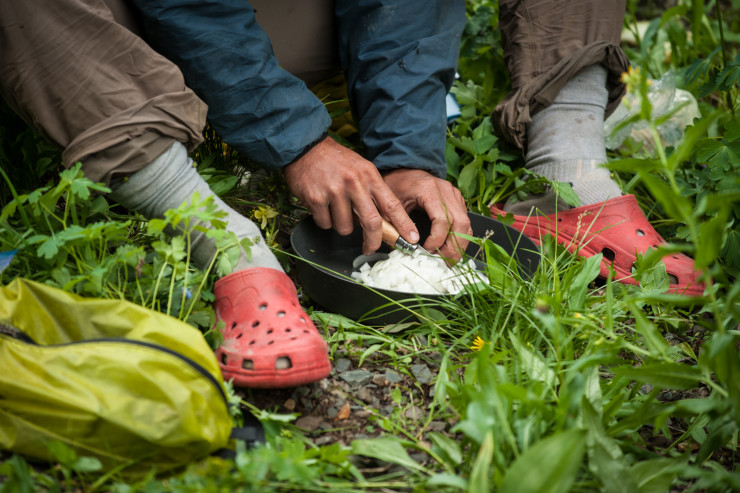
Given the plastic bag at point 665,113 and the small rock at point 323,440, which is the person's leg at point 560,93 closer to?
the plastic bag at point 665,113

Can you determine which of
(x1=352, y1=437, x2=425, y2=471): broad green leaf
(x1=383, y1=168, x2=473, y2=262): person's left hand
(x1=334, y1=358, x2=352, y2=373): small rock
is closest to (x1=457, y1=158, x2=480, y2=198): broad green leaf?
(x1=383, y1=168, x2=473, y2=262): person's left hand

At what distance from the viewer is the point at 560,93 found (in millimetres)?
1976

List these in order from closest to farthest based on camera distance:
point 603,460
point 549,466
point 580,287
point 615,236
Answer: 1. point 549,466
2. point 603,460
3. point 580,287
4. point 615,236

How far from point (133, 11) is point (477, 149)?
42.3 inches

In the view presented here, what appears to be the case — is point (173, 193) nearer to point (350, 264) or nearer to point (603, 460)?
point (350, 264)

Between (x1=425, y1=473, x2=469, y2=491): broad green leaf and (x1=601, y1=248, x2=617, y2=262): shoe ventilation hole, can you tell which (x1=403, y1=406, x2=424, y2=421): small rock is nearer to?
(x1=425, y1=473, x2=469, y2=491): broad green leaf

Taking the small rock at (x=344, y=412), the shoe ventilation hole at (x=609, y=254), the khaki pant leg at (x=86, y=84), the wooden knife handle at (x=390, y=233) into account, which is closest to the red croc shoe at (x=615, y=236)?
the shoe ventilation hole at (x=609, y=254)

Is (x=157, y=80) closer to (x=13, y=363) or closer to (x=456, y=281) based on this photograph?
(x=13, y=363)

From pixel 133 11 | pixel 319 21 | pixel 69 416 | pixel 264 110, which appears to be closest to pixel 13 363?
pixel 69 416

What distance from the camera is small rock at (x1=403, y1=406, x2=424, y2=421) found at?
1208 mm

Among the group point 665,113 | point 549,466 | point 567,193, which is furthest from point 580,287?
point 665,113

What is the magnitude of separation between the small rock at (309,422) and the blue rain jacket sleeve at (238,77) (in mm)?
672

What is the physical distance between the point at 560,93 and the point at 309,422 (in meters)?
1.35

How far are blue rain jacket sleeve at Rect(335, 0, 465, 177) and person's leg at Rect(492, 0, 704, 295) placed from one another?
0.28m
